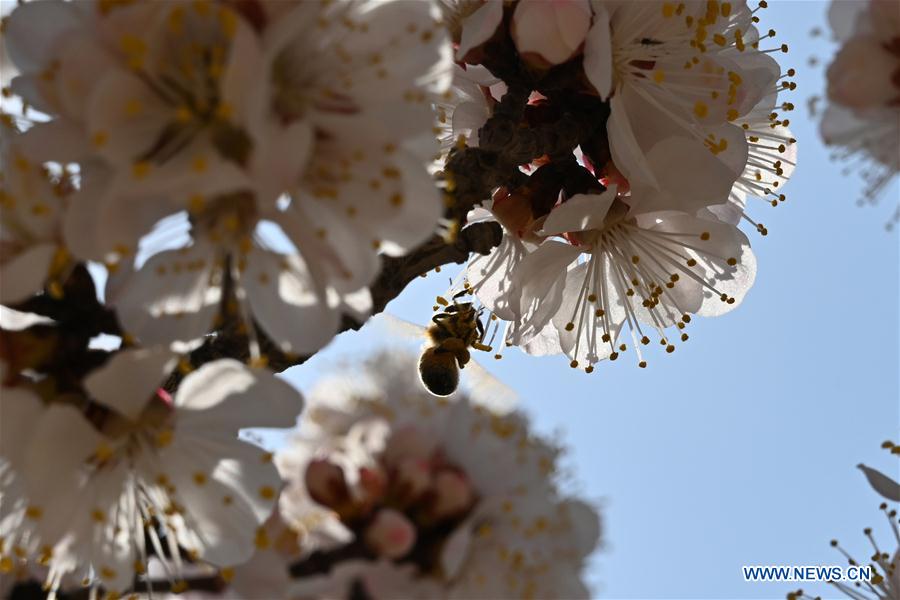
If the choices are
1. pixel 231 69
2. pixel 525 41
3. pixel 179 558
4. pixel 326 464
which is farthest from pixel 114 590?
pixel 525 41

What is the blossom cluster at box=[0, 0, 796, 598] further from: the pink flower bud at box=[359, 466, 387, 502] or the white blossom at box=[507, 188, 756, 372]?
the white blossom at box=[507, 188, 756, 372]

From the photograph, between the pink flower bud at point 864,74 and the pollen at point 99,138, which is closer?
the pollen at point 99,138

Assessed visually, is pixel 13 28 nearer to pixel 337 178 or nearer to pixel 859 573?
pixel 337 178

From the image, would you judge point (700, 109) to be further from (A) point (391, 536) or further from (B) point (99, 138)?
(B) point (99, 138)

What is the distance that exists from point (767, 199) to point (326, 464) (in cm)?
128

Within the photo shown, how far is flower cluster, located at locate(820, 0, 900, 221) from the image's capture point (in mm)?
1437

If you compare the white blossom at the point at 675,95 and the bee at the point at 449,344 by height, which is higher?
the white blossom at the point at 675,95

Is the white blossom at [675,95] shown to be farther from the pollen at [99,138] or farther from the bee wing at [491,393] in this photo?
the pollen at [99,138]

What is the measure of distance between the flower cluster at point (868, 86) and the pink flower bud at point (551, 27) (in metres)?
0.43

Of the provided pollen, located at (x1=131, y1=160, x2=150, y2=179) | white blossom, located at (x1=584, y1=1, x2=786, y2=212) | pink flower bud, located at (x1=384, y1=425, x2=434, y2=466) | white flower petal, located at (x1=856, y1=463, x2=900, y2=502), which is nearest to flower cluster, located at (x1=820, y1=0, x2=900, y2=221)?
white blossom, located at (x1=584, y1=1, x2=786, y2=212)

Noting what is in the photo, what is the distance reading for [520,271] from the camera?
6.57 feet

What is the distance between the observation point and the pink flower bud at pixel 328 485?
137cm

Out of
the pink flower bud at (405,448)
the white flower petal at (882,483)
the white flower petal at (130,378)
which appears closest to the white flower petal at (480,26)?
the pink flower bud at (405,448)

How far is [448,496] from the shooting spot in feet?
4.47
